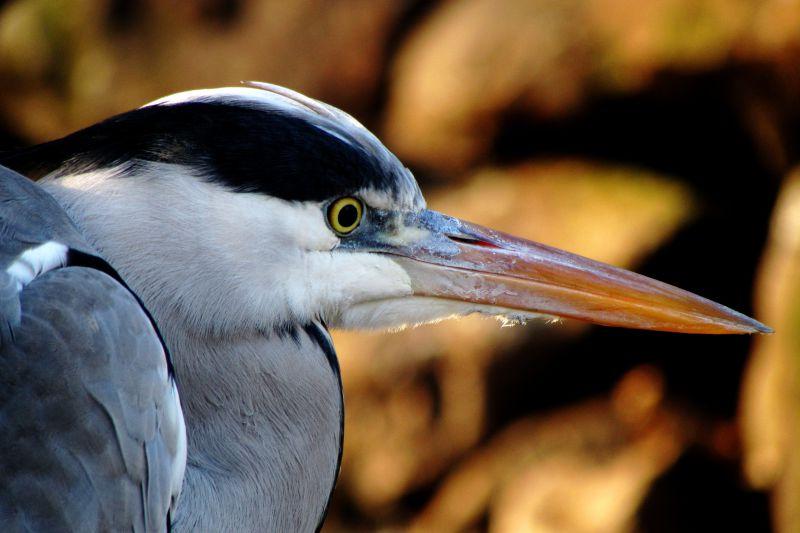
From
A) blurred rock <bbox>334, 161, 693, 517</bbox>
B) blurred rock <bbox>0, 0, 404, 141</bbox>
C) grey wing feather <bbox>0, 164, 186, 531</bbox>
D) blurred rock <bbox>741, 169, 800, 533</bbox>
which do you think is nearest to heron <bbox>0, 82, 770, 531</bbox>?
grey wing feather <bbox>0, 164, 186, 531</bbox>

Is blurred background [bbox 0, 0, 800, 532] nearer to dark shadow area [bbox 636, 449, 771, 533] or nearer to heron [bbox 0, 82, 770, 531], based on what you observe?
dark shadow area [bbox 636, 449, 771, 533]

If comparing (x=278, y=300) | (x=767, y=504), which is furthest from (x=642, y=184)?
(x=278, y=300)

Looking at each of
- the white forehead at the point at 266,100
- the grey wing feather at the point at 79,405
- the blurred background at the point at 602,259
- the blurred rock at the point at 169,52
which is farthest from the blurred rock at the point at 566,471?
the grey wing feather at the point at 79,405

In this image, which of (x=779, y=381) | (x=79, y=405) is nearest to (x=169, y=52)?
(x=779, y=381)

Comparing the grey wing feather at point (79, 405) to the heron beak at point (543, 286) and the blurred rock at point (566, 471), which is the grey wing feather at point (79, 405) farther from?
the blurred rock at point (566, 471)

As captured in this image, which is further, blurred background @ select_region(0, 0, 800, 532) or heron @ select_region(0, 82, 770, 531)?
blurred background @ select_region(0, 0, 800, 532)

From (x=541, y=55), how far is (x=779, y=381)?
1.64 metres

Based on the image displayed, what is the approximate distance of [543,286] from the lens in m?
1.65

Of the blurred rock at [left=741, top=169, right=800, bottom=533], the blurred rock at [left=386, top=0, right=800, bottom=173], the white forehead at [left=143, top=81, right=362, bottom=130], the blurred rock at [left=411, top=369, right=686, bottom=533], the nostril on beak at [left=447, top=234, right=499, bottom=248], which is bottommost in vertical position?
the blurred rock at [left=411, top=369, right=686, bottom=533]

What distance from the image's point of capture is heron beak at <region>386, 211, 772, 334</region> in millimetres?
1633

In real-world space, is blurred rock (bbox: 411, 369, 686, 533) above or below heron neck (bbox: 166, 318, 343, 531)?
below

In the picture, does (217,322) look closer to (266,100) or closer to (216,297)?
(216,297)

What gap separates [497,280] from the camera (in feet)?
5.41

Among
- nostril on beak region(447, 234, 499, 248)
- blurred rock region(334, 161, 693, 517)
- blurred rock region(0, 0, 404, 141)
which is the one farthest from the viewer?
blurred rock region(0, 0, 404, 141)
